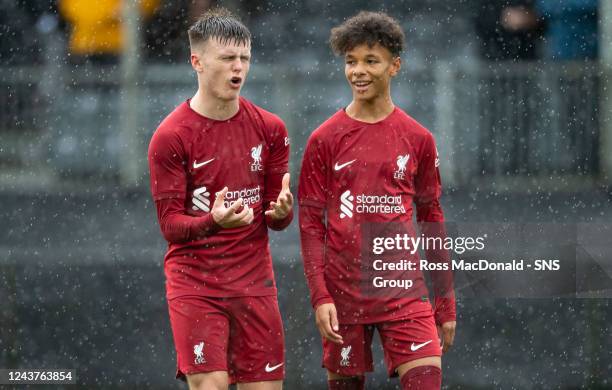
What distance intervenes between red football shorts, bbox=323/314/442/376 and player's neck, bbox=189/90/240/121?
2.98ft

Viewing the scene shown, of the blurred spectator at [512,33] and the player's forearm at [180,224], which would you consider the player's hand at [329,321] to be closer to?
the player's forearm at [180,224]

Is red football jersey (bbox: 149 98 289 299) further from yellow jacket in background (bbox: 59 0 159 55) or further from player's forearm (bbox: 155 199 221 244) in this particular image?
yellow jacket in background (bbox: 59 0 159 55)

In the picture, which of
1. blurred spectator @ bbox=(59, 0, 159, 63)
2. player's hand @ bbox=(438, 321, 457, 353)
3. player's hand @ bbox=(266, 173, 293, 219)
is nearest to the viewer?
player's hand @ bbox=(266, 173, 293, 219)

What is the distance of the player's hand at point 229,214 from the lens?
4863mm

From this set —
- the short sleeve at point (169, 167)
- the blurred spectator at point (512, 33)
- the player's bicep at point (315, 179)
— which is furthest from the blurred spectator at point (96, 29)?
the short sleeve at point (169, 167)

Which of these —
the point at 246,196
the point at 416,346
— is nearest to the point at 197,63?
the point at 246,196

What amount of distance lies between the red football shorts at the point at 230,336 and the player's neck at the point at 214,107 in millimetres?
670

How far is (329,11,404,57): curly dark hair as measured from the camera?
212 inches

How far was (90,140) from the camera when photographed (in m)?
11.7

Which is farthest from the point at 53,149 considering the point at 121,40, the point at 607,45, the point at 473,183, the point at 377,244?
the point at 377,244

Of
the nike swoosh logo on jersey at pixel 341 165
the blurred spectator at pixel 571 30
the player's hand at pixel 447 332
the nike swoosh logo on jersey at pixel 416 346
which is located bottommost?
the nike swoosh logo on jersey at pixel 416 346

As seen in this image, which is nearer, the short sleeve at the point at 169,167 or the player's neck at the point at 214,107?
the short sleeve at the point at 169,167

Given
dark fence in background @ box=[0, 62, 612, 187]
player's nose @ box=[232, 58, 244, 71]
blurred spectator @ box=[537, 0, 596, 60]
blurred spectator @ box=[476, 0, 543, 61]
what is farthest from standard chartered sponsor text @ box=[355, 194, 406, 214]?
blurred spectator @ box=[476, 0, 543, 61]

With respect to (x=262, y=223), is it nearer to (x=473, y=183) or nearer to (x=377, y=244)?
(x=377, y=244)
